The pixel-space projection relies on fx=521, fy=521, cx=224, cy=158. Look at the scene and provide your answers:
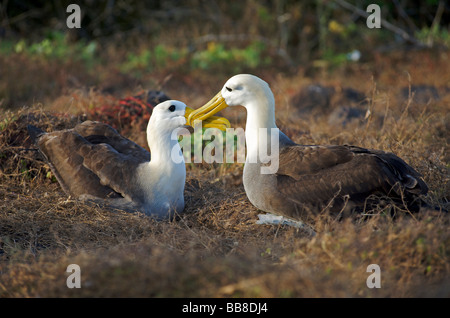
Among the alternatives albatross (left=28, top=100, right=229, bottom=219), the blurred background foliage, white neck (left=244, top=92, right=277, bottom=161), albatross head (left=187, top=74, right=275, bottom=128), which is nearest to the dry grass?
albatross (left=28, top=100, right=229, bottom=219)

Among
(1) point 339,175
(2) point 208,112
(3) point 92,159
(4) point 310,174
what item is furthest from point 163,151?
(1) point 339,175

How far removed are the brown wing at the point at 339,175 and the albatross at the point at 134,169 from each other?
984 millimetres

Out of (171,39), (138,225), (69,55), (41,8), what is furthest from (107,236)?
(41,8)

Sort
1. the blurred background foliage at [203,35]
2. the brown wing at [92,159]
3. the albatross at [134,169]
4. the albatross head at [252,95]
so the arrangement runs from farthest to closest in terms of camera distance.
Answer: the blurred background foliage at [203,35] → the brown wing at [92,159] → the albatross at [134,169] → the albatross head at [252,95]

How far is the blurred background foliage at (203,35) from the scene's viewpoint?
39.2 ft

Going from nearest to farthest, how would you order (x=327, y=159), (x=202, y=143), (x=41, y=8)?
(x=327, y=159)
(x=202, y=143)
(x=41, y=8)

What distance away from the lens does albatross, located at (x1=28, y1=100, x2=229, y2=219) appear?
4.79 meters

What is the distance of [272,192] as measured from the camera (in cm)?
439

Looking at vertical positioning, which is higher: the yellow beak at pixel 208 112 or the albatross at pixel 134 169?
the yellow beak at pixel 208 112

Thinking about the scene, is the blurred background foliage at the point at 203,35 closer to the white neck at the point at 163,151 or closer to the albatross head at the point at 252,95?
the white neck at the point at 163,151

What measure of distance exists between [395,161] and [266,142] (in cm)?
111

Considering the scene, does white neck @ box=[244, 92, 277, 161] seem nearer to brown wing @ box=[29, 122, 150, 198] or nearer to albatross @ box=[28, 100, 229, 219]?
albatross @ box=[28, 100, 229, 219]

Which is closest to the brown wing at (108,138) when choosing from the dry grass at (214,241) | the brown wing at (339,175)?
the dry grass at (214,241)

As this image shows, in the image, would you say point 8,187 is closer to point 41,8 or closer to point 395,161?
point 395,161
